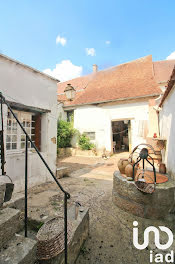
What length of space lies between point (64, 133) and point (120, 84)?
6644 millimetres

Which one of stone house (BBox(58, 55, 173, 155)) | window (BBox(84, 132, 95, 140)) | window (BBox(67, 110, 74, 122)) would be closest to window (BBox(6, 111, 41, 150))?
stone house (BBox(58, 55, 173, 155))

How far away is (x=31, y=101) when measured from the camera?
16.3 feet

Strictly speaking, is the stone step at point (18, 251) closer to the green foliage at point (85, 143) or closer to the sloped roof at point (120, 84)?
the sloped roof at point (120, 84)

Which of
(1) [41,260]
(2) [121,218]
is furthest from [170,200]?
(1) [41,260]

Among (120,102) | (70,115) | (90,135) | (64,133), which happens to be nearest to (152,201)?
(120,102)

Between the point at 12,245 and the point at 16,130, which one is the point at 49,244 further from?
the point at 16,130

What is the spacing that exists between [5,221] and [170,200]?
129 inches

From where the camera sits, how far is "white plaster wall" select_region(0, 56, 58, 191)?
4301 millimetres

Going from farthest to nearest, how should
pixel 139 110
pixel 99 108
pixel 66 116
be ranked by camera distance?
pixel 66 116 < pixel 99 108 < pixel 139 110

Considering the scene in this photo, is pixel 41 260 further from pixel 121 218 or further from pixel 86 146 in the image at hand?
pixel 86 146

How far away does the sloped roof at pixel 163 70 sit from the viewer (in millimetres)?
11360

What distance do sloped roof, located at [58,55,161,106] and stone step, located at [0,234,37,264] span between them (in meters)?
9.96

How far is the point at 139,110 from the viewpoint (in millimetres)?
10516

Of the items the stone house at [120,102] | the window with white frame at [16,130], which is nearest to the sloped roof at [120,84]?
the stone house at [120,102]
